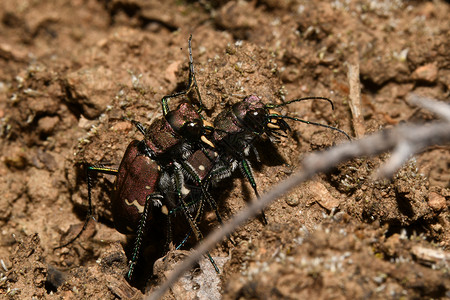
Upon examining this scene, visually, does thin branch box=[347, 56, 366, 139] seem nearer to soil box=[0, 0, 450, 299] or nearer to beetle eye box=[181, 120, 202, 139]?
soil box=[0, 0, 450, 299]

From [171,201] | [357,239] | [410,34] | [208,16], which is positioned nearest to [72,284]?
[171,201]

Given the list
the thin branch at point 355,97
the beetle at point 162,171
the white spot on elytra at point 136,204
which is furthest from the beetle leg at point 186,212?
the thin branch at point 355,97

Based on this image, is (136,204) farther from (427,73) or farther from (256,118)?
(427,73)

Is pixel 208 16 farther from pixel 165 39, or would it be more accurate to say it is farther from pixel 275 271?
pixel 275 271

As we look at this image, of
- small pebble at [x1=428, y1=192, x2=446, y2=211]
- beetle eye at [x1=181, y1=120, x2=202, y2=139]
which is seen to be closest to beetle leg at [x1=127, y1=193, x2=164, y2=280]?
beetle eye at [x1=181, y1=120, x2=202, y2=139]

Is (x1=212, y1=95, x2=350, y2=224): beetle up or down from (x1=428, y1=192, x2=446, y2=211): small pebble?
up

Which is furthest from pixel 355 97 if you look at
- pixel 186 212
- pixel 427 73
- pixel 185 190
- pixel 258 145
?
pixel 186 212
